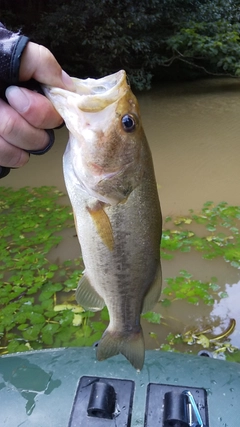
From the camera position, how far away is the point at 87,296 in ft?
5.82

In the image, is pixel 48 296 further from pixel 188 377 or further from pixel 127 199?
pixel 127 199

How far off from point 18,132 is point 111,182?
376 millimetres


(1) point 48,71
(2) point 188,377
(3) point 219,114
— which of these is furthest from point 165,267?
(3) point 219,114

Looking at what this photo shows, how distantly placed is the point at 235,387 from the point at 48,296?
2240 millimetres

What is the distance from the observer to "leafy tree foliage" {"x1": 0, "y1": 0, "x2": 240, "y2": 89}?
1134 centimetres

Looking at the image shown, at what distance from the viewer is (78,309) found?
3584 mm

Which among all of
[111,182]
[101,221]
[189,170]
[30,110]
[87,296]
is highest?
[30,110]

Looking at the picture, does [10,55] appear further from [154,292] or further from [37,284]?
[37,284]

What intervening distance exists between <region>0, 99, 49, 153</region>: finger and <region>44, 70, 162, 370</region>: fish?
11cm

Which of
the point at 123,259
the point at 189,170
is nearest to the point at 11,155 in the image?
the point at 123,259

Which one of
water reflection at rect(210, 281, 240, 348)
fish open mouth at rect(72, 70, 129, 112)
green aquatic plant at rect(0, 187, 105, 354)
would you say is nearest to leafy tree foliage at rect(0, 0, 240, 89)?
green aquatic plant at rect(0, 187, 105, 354)

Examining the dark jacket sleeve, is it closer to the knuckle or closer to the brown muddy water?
the knuckle

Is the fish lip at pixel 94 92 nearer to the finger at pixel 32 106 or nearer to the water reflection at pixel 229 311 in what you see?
the finger at pixel 32 106

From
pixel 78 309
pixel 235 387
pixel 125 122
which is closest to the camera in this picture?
pixel 125 122
